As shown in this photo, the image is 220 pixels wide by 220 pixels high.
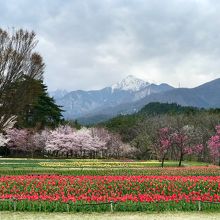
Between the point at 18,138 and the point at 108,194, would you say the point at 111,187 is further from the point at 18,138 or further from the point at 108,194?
the point at 18,138

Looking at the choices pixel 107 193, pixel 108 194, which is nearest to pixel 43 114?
pixel 108 194

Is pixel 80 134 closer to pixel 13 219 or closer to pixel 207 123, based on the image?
pixel 207 123

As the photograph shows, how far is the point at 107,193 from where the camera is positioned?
18984 millimetres

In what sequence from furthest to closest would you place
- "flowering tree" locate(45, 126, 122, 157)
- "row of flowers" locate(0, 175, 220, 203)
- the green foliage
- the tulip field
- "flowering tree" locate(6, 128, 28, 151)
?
the green foliage → "flowering tree" locate(45, 126, 122, 157) → "flowering tree" locate(6, 128, 28, 151) → "row of flowers" locate(0, 175, 220, 203) → the tulip field

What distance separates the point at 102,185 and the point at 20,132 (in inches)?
2216

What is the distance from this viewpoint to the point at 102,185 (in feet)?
70.6

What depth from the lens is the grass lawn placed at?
14491 millimetres

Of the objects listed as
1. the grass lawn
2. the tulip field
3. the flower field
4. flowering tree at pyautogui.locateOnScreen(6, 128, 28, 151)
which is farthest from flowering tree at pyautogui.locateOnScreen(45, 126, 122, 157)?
the grass lawn

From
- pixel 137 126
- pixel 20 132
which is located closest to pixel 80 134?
pixel 20 132

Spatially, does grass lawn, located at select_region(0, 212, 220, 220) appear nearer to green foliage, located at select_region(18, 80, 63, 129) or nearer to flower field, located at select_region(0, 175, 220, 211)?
flower field, located at select_region(0, 175, 220, 211)

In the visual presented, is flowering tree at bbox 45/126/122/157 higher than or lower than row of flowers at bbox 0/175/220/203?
higher

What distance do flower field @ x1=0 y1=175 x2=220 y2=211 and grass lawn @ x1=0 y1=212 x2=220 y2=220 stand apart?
2.21ft

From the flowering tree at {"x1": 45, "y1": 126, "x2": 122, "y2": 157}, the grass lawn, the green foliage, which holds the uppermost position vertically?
the green foliage

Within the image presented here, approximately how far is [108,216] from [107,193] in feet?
13.4
